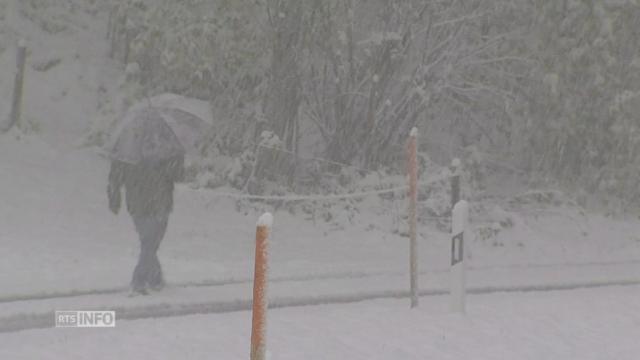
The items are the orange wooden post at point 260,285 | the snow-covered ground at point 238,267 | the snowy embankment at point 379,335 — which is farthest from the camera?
the snow-covered ground at point 238,267

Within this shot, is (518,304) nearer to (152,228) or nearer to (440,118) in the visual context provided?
(152,228)

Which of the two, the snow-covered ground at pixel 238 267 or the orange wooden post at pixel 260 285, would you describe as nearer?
the orange wooden post at pixel 260 285

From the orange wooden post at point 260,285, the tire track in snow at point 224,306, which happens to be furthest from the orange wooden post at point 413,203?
the orange wooden post at point 260,285

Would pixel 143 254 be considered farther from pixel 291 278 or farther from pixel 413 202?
pixel 413 202

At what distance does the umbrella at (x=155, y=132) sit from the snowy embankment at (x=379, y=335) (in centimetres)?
189

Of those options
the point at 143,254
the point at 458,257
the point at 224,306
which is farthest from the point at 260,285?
the point at 143,254

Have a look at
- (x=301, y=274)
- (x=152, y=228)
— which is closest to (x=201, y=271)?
(x=301, y=274)

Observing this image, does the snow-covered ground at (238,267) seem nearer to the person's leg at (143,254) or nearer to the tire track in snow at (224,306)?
the tire track in snow at (224,306)

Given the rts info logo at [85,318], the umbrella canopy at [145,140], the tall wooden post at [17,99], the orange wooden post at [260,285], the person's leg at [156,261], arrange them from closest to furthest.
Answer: the orange wooden post at [260,285], the rts info logo at [85,318], the umbrella canopy at [145,140], the person's leg at [156,261], the tall wooden post at [17,99]


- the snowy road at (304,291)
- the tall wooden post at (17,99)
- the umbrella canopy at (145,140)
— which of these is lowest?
the snowy road at (304,291)

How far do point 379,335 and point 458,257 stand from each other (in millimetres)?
1478

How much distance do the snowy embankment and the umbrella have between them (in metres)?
1.89

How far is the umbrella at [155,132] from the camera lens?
34.0ft

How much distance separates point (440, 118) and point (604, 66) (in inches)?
139
